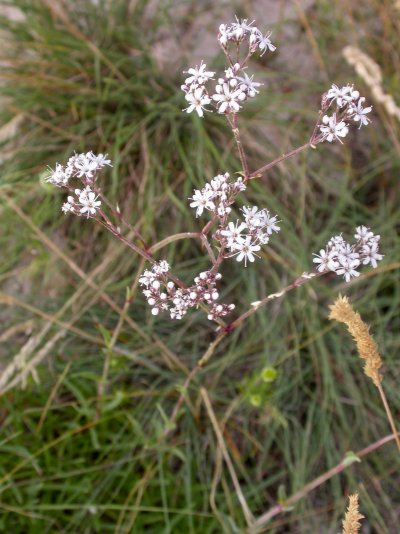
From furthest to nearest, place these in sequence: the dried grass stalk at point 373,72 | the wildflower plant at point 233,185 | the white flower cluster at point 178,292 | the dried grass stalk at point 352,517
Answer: the dried grass stalk at point 373,72, the white flower cluster at point 178,292, the wildflower plant at point 233,185, the dried grass stalk at point 352,517

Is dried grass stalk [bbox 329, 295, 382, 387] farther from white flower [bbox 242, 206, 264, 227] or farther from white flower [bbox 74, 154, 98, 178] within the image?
white flower [bbox 74, 154, 98, 178]

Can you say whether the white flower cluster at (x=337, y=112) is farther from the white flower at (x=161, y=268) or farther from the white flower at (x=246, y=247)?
the white flower at (x=161, y=268)

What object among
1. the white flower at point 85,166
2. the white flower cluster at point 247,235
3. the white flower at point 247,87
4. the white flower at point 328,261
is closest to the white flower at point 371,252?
the white flower at point 328,261

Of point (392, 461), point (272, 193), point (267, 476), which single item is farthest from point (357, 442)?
point (272, 193)

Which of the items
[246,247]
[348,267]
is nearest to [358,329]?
[348,267]

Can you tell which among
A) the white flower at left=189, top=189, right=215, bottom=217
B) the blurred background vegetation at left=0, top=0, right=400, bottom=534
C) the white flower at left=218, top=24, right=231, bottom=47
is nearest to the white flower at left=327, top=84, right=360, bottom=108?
the white flower at left=218, top=24, right=231, bottom=47
